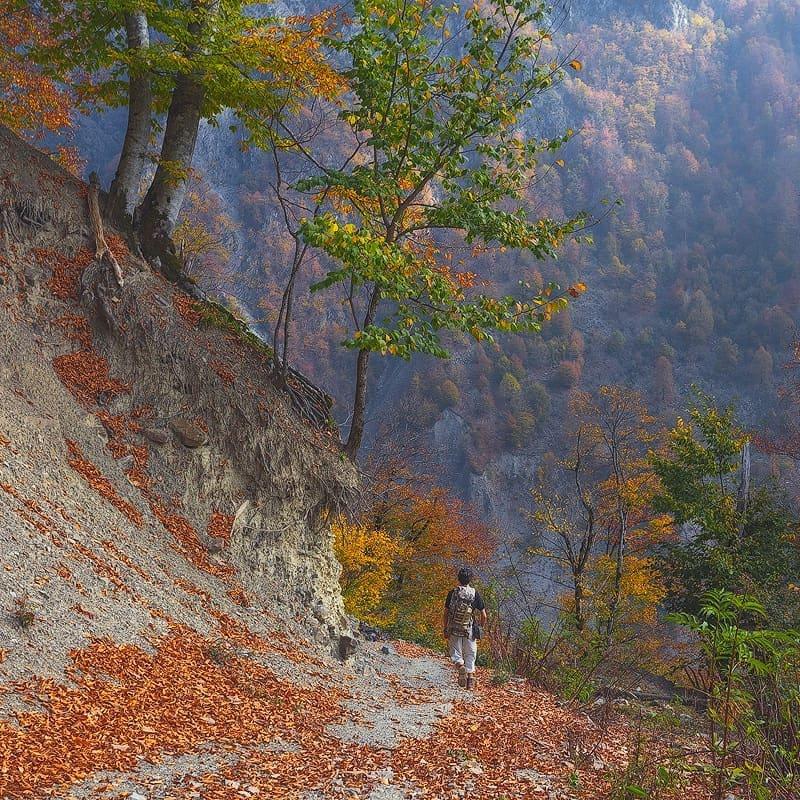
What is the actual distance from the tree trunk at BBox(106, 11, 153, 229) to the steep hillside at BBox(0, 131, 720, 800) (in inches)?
27.5

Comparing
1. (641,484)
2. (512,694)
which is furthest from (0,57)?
(641,484)

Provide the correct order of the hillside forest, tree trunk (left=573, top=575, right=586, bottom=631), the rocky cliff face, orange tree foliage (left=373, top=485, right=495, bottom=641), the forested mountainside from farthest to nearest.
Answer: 1. the forested mountainside
2. orange tree foliage (left=373, top=485, right=495, bottom=641)
3. tree trunk (left=573, top=575, right=586, bottom=631)
4. the hillside forest
5. the rocky cliff face

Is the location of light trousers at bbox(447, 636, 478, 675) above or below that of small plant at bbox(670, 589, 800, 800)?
below

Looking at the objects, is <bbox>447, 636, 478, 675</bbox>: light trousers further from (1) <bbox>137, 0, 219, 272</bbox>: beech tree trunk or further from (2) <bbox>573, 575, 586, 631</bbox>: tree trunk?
(2) <bbox>573, 575, 586, 631</bbox>: tree trunk

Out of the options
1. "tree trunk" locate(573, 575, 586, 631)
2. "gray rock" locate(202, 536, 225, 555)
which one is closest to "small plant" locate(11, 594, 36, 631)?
"gray rock" locate(202, 536, 225, 555)

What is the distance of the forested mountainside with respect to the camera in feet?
288

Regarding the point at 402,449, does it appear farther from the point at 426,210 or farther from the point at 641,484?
the point at 426,210

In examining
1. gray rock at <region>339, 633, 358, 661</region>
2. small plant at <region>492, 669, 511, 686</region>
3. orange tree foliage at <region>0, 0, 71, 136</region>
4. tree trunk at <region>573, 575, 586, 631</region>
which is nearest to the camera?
gray rock at <region>339, 633, 358, 661</region>

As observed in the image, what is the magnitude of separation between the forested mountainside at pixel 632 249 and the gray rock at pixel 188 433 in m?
57.1

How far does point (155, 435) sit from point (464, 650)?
5458 mm

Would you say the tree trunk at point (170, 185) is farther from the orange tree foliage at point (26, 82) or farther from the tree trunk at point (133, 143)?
the orange tree foliage at point (26, 82)

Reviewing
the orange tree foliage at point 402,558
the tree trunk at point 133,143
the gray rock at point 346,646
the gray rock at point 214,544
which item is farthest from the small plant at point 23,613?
the orange tree foliage at point 402,558

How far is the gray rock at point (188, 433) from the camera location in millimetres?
10258

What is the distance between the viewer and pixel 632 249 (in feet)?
367
